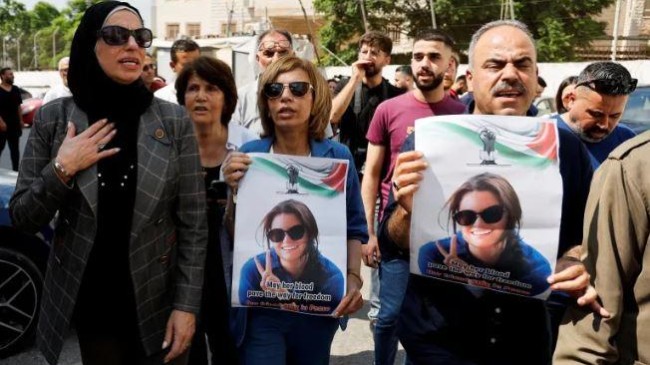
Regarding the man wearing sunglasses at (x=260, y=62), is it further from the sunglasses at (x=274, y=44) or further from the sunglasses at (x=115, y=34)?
the sunglasses at (x=115, y=34)

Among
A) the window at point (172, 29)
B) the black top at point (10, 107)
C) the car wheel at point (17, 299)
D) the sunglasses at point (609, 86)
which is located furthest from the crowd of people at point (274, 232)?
the window at point (172, 29)

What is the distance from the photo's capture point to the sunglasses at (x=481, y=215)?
194cm

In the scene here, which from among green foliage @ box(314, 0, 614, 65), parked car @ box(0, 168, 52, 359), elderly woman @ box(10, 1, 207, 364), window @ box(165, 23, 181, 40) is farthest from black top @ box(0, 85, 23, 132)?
window @ box(165, 23, 181, 40)

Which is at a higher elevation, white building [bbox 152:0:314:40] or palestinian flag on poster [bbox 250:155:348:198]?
white building [bbox 152:0:314:40]

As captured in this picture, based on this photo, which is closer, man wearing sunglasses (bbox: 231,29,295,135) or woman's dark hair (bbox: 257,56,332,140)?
woman's dark hair (bbox: 257,56,332,140)

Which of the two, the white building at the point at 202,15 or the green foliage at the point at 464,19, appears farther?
the white building at the point at 202,15

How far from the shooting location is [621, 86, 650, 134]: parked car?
8836 millimetres

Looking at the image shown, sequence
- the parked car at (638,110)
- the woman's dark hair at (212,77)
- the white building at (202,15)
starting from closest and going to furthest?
the woman's dark hair at (212,77), the parked car at (638,110), the white building at (202,15)

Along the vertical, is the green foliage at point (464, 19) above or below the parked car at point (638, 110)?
above

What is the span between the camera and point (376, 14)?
4403cm

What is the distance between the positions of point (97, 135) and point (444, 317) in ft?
4.20

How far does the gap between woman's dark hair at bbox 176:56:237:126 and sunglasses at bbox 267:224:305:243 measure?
1040 millimetres

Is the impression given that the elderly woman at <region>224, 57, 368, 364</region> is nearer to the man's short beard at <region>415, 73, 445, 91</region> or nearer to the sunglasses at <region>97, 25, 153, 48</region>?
the sunglasses at <region>97, 25, 153, 48</region>

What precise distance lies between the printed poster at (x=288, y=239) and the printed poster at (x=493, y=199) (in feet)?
1.92
